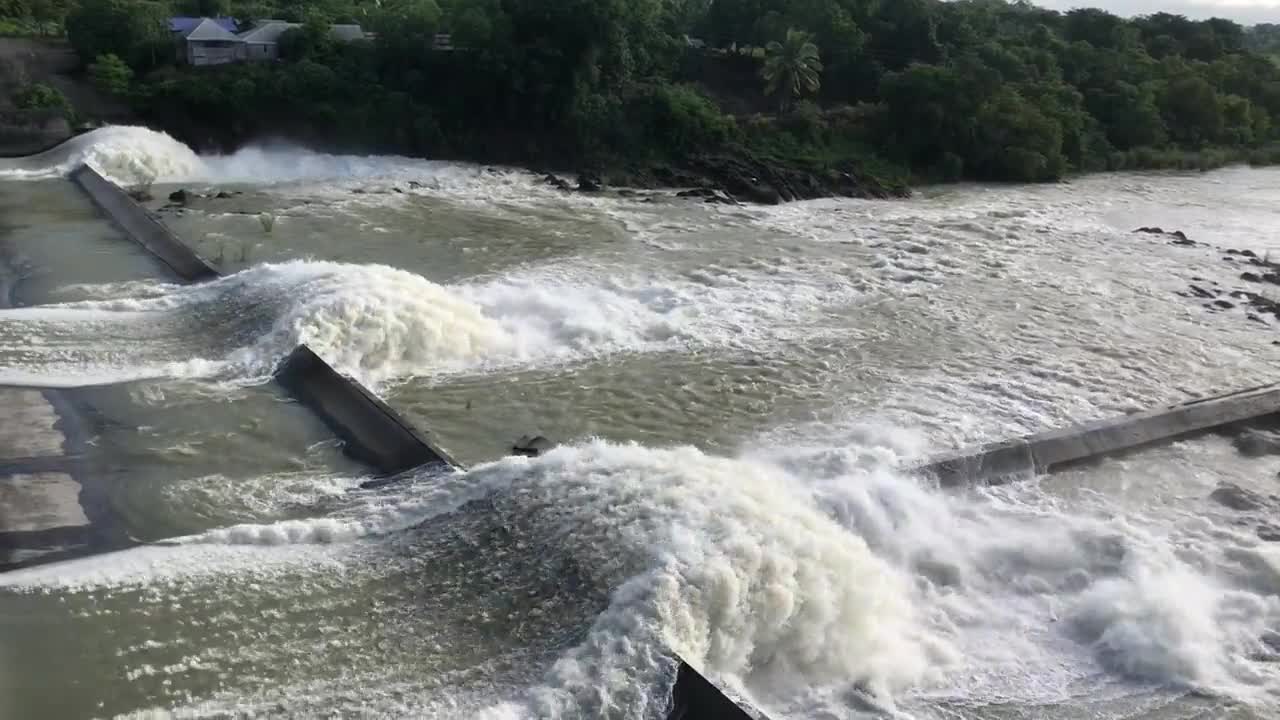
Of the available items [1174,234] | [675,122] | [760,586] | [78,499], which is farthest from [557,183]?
[760,586]

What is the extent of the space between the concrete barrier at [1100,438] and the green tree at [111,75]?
2629 centimetres

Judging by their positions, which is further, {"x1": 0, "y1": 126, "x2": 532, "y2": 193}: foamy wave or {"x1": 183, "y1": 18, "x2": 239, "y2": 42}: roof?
{"x1": 183, "y1": 18, "x2": 239, "y2": 42}: roof

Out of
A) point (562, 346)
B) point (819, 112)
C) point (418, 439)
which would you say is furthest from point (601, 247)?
point (819, 112)

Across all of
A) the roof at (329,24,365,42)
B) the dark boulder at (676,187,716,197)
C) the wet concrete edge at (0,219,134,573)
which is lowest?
the wet concrete edge at (0,219,134,573)

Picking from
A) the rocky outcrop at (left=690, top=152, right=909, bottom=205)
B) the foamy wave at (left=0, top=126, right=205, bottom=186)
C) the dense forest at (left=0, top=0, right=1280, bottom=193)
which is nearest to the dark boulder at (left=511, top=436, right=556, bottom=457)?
the foamy wave at (left=0, top=126, right=205, bottom=186)

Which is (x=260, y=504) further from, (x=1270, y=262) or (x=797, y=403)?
(x=1270, y=262)

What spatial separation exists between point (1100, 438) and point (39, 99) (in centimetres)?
2669

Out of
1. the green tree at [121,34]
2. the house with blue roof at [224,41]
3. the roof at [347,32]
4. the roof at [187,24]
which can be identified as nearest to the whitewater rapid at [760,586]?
the house with blue roof at [224,41]

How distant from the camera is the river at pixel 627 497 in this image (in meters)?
6.58

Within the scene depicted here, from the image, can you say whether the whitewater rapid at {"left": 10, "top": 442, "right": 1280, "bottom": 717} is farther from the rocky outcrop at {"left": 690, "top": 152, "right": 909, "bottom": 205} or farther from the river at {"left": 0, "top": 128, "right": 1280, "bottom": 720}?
the rocky outcrop at {"left": 690, "top": 152, "right": 909, "bottom": 205}

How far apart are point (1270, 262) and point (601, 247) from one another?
47.6ft

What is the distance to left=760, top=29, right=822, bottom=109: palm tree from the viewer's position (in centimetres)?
3453

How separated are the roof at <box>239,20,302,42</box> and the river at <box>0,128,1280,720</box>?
13.3 metres

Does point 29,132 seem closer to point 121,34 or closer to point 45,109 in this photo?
point 45,109
